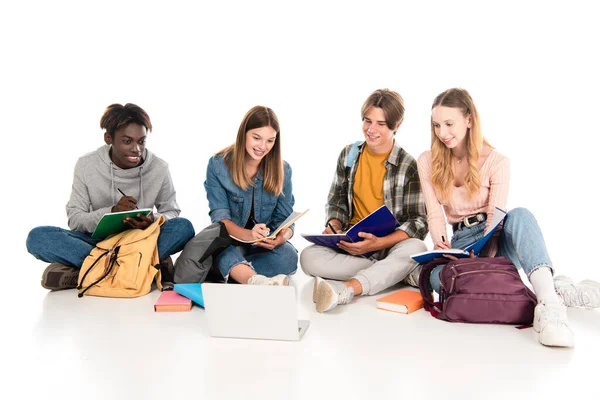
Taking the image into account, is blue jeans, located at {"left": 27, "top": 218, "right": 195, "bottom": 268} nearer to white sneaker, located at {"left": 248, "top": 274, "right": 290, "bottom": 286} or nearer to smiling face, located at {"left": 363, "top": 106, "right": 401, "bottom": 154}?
white sneaker, located at {"left": 248, "top": 274, "right": 290, "bottom": 286}

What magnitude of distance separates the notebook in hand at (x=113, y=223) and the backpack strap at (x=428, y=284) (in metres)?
1.37

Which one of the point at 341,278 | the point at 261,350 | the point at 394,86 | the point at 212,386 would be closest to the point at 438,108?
the point at 341,278

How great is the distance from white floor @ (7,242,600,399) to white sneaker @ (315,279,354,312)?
5 centimetres

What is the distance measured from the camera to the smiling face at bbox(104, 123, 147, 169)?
3.26 metres

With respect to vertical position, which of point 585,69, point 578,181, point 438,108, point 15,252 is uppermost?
point 585,69

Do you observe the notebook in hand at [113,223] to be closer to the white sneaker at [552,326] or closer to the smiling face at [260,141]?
the smiling face at [260,141]

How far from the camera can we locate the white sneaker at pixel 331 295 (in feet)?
9.00

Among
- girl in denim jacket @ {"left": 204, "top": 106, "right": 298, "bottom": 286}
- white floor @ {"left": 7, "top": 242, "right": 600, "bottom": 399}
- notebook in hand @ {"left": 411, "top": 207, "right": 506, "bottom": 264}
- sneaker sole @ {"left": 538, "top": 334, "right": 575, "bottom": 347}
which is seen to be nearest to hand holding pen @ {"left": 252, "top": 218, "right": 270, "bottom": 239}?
girl in denim jacket @ {"left": 204, "top": 106, "right": 298, "bottom": 286}

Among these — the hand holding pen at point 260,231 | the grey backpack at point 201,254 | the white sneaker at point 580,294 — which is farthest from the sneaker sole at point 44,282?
the white sneaker at point 580,294

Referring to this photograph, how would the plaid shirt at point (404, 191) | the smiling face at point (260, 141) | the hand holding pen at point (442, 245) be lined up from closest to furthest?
the hand holding pen at point (442, 245), the smiling face at point (260, 141), the plaid shirt at point (404, 191)

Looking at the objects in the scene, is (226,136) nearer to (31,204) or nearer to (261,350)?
(31,204)

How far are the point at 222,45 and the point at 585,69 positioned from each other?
2970mm

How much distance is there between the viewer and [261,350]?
2.36 meters

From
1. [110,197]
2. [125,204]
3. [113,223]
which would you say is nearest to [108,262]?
[113,223]
